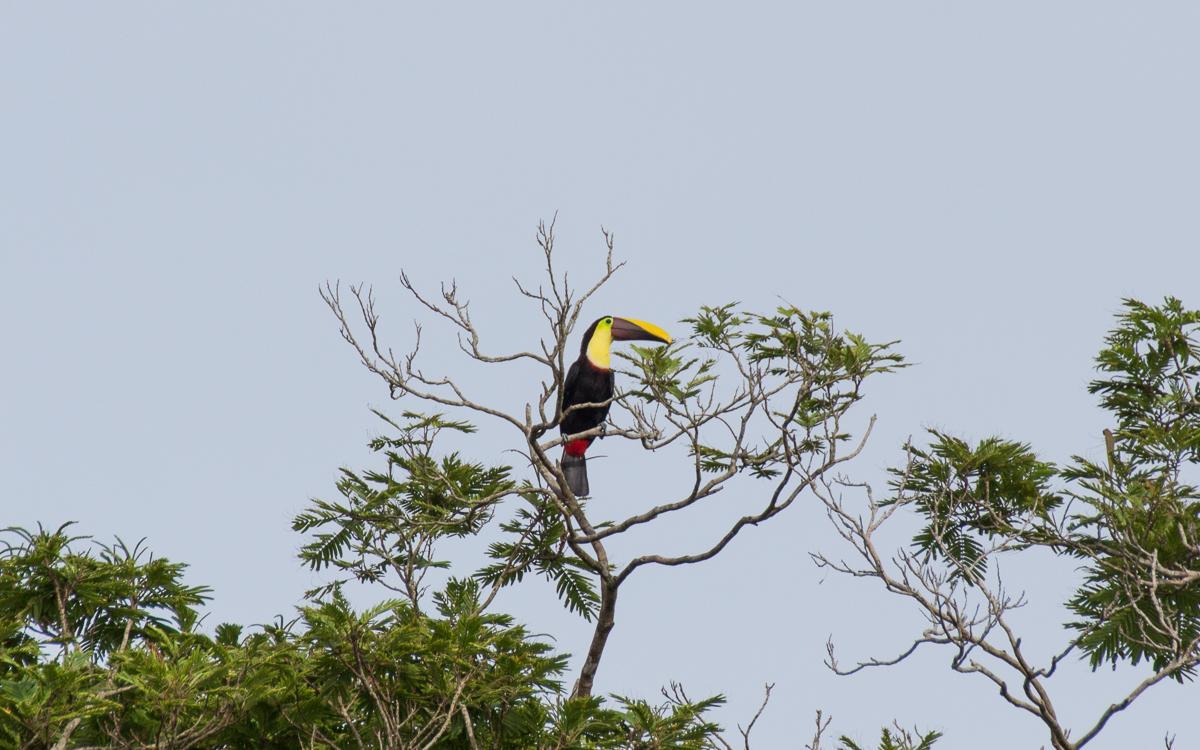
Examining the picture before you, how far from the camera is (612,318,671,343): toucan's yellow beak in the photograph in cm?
1212

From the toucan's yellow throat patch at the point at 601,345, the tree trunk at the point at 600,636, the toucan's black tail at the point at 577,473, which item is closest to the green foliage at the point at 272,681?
the tree trunk at the point at 600,636

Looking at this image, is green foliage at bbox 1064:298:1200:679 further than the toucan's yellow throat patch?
No

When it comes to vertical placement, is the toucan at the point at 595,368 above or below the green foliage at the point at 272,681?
above

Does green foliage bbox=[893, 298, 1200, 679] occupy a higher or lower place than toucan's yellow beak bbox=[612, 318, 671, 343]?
lower

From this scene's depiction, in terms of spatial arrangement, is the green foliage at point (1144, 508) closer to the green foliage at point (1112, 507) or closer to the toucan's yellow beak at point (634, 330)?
the green foliage at point (1112, 507)

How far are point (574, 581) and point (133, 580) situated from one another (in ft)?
9.66

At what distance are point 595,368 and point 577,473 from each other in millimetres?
1243

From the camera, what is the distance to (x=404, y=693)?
7.14 m

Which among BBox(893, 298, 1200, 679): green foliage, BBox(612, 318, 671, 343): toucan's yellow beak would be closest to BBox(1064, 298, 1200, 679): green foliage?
BBox(893, 298, 1200, 679): green foliage

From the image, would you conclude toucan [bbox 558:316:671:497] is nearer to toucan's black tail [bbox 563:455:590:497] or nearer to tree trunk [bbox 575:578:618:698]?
toucan's black tail [bbox 563:455:590:497]

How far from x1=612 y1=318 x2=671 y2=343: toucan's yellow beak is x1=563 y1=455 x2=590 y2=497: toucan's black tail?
1.57 metres

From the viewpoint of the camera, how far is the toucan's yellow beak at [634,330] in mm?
12125

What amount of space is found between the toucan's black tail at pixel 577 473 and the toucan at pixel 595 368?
56 centimetres

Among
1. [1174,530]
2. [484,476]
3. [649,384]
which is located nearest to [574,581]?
[484,476]
